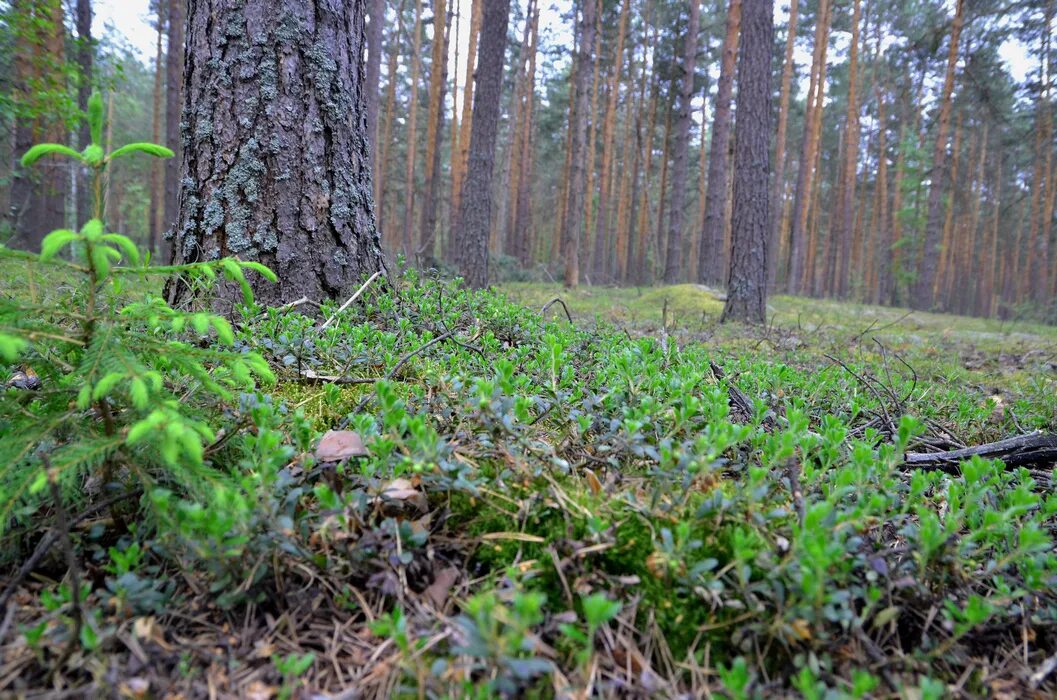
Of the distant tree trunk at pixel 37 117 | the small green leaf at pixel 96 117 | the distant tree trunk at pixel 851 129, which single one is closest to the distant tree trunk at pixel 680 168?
the distant tree trunk at pixel 851 129

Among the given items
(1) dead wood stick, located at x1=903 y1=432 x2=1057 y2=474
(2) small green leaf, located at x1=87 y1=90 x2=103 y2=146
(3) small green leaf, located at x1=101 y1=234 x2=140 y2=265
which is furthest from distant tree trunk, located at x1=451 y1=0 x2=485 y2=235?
(3) small green leaf, located at x1=101 y1=234 x2=140 y2=265

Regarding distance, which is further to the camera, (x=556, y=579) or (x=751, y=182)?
(x=751, y=182)

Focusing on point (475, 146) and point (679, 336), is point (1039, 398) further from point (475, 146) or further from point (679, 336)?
point (475, 146)

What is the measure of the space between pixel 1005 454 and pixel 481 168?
29.5ft

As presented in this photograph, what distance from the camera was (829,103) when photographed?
28.6 metres

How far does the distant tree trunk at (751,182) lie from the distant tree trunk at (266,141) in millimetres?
7048

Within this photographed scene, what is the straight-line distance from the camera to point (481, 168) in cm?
992

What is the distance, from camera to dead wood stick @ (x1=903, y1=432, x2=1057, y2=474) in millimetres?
2270

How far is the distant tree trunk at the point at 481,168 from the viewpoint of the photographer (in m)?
9.57

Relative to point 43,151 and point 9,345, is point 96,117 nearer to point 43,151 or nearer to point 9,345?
point 43,151

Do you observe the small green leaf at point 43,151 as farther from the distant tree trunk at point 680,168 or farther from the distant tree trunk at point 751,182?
the distant tree trunk at point 680,168

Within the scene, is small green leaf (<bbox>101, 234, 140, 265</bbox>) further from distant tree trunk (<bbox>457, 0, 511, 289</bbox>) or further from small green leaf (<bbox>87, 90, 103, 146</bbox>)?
distant tree trunk (<bbox>457, 0, 511, 289</bbox>)

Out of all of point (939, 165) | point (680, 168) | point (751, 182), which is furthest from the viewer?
point (680, 168)

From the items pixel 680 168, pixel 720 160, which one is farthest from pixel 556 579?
pixel 680 168
